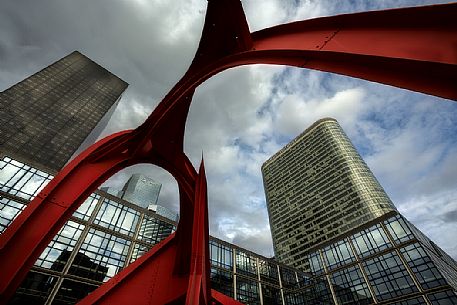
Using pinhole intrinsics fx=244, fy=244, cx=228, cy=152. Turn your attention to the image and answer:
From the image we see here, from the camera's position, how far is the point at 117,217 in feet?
110

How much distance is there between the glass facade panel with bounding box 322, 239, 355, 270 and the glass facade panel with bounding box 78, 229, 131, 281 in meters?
31.5

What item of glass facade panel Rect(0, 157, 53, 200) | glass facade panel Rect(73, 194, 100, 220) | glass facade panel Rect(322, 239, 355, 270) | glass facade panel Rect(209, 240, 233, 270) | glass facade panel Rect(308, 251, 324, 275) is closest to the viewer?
glass facade panel Rect(0, 157, 53, 200)

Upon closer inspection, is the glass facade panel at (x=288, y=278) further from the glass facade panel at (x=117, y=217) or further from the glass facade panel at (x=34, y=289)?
the glass facade panel at (x=34, y=289)

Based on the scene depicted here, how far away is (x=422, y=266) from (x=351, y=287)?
32.8ft

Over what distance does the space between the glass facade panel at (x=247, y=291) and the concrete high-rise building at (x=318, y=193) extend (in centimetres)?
4752

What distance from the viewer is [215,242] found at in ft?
130

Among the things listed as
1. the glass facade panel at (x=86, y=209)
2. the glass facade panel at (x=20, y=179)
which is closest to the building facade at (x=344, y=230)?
the glass facade panel at (x=86, y=209)

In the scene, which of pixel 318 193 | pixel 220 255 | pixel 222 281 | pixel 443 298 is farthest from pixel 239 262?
pixel 318 193

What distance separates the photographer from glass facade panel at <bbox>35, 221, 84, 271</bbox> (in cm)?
2566

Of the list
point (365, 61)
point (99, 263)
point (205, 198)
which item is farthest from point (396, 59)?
point (99, 263)

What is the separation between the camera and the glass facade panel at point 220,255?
3734cm

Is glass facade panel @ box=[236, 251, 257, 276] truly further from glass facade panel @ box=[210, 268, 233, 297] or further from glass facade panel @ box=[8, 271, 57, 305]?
glass facade panel @ box=[8, 271, 57, 305]

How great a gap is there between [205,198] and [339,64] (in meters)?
6.62

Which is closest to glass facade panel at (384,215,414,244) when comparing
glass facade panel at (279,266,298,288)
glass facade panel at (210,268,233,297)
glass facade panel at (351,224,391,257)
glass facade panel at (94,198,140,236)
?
glass facade panel at (351,224,391,257)
